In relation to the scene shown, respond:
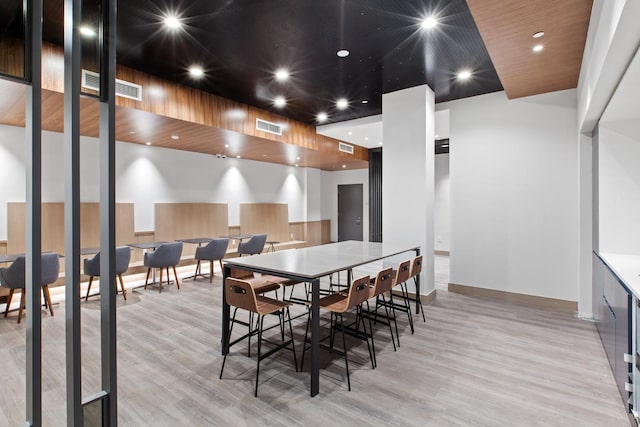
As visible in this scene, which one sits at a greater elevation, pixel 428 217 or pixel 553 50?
pixel 553 50

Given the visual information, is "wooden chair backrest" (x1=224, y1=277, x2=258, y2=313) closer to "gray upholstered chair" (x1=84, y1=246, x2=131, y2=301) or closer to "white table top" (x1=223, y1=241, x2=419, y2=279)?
"white table top" (x1=223, y1=241, x2=419, y2=279)

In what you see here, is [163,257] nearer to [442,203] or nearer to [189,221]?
[189,221]

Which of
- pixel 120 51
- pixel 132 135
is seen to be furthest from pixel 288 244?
pixel 120 51

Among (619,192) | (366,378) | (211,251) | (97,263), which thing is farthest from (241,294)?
(211,251)

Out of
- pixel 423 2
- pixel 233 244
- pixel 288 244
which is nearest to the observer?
pixel 423 2

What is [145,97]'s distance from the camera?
4.16 metres

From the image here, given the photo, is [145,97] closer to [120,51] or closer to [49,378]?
[120,51]

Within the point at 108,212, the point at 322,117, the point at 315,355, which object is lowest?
the point at 315,355

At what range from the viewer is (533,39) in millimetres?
2988

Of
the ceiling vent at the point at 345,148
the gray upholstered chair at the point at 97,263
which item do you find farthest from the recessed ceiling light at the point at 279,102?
the gray upholstered chair at the point at 97,263

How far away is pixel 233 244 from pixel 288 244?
6.42 feet

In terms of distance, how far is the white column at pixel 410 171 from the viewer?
455 cm

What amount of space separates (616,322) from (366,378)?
195 centimetres

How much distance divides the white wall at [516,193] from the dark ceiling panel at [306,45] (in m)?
0.60
